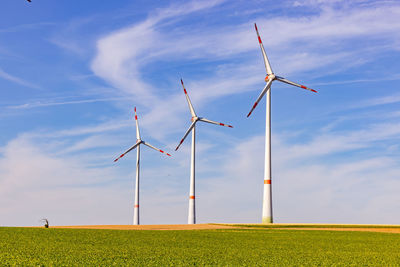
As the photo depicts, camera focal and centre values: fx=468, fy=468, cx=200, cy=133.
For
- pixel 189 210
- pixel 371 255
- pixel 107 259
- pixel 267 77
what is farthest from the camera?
pixel 189 210

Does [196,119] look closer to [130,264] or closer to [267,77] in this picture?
→ [267,77]

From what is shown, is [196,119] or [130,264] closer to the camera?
[130,264]

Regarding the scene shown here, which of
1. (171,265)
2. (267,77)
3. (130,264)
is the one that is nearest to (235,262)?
(171,265)

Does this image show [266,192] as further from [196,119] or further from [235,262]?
[235,262]

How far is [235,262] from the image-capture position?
21.1 metres

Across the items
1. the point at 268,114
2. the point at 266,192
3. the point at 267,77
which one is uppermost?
the point at 267,77

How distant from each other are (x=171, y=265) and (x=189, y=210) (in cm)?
7054

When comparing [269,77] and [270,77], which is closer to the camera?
[270,77]

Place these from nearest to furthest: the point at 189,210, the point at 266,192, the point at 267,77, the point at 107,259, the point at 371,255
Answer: the point at 107,259 → the point at 371,255 → the point at 266,192 → the point at 267,77 → the point at 189,210

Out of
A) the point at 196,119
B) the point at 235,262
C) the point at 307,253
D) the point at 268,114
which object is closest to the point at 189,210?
the point at 196,119

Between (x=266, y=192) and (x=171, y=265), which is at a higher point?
(x=266, y=192)

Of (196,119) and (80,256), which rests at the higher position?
(196,119)

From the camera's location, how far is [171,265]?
754 inches

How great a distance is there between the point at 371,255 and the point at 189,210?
64.0 meters
